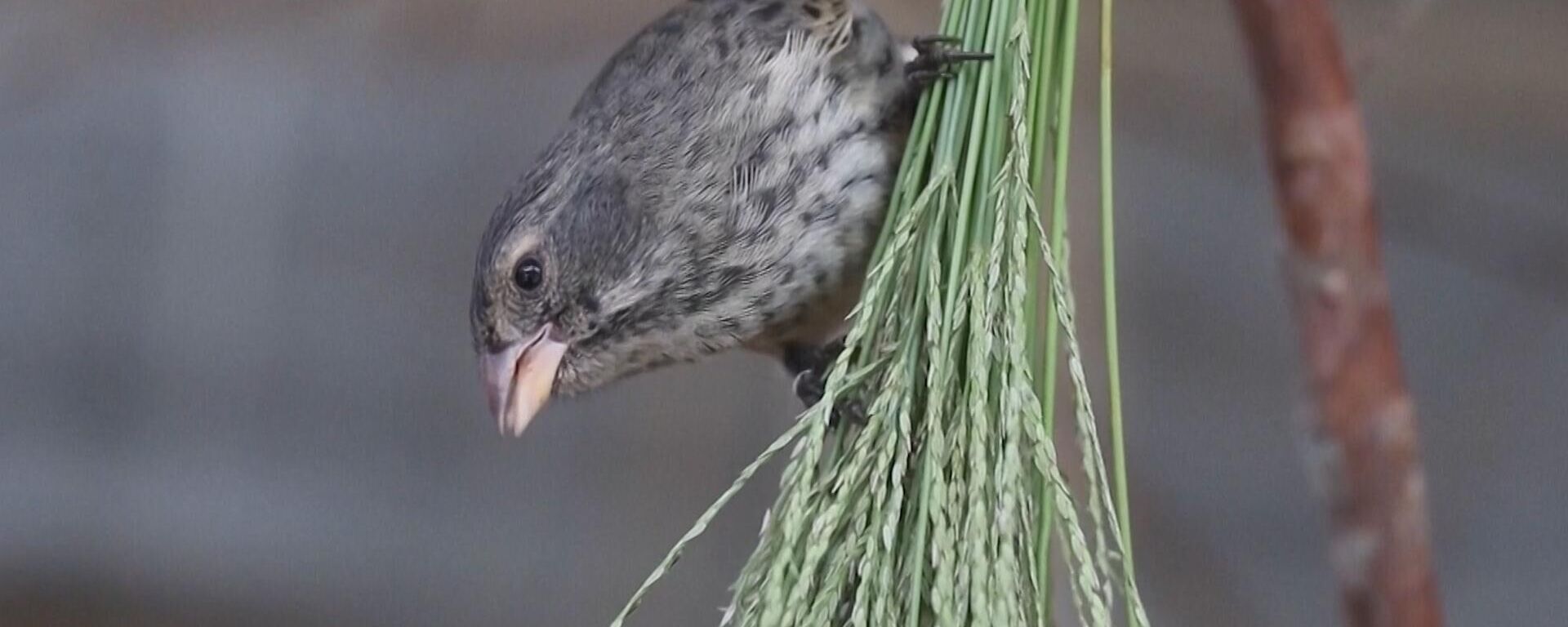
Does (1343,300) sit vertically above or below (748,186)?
below

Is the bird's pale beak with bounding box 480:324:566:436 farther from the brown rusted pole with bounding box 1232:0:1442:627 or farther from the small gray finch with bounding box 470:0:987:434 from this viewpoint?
the brown rusted pole with bounding box 1232:0:1442:627

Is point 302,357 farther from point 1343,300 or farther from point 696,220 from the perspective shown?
point 1343,300

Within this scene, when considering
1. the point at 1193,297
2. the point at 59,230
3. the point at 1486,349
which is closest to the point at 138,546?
the point at 59,230

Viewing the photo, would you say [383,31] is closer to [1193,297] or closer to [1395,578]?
[1193,297]

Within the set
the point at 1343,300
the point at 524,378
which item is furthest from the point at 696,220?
the point at 1343,300

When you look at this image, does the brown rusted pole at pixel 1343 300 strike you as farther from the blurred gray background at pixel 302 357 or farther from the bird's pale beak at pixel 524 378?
the blurred gray background at pixel 302 357

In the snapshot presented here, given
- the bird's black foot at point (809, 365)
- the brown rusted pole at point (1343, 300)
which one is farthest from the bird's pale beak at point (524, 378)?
the brown rusted pole at point (1343, 300)

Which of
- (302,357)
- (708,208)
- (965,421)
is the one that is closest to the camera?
(965,421)
